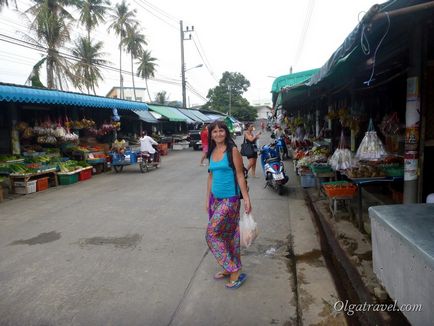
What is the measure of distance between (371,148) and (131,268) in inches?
155

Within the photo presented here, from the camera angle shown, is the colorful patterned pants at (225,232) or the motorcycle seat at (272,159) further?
the motorcycle seat at (272,159)

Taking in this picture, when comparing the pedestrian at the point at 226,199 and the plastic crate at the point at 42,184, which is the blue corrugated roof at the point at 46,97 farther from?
the pedestrian at the point at 226,199

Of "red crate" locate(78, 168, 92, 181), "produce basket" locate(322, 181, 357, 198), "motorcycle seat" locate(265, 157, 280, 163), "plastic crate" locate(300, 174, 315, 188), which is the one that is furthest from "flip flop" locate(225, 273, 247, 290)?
"red crate" locate(78, 168, 92, 181)

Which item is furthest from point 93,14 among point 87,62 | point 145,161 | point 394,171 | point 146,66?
point 394,171

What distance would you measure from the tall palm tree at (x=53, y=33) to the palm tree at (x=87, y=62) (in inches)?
160

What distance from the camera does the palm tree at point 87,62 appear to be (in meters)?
31.3

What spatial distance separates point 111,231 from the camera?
5977 mm

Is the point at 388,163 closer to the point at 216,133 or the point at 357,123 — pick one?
the point at 357,123

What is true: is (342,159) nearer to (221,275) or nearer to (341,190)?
(341,190)

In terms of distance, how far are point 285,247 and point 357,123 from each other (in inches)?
147

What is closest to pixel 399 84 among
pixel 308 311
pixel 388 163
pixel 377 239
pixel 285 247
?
pixel 388 163

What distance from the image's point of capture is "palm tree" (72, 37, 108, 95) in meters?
31.3
